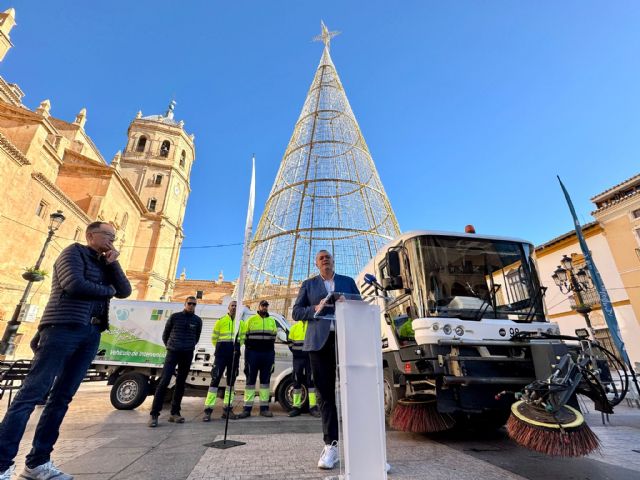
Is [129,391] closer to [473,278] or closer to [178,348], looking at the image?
[178,348]

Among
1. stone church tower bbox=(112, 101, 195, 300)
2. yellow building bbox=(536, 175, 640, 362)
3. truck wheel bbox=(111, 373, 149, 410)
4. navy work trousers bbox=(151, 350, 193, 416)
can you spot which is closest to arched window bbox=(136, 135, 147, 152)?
stone church tower bbox=(112, 101, 195, 300)

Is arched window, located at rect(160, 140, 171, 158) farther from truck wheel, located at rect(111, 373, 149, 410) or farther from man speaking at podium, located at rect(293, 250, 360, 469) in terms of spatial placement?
man speaking at podium, located at rect(293, 250, 360, 469)

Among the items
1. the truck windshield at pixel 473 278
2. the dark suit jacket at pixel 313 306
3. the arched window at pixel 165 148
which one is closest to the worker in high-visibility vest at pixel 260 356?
the truck windshield at pixel 473 278

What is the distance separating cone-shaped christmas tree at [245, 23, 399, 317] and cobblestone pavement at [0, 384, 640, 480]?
520 centimetres

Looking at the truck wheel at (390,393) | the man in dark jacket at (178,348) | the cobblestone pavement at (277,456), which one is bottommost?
the cobblestone pavement at (277,456)

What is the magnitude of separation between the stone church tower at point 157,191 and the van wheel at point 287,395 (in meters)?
31.5

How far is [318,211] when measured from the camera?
10719 mm

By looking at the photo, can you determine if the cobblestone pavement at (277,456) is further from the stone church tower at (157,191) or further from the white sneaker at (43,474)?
the stone church tower at (157,191)

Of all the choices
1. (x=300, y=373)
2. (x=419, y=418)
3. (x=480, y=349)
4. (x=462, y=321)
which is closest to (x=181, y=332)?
(x=300, y=373)

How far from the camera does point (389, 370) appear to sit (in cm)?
371

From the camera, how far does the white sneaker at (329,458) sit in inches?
86.2

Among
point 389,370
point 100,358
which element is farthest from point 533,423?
point 100,358

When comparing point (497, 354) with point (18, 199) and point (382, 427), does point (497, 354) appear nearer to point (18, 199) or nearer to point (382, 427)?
point (382, 427)

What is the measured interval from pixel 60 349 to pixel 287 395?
4.53 meters
